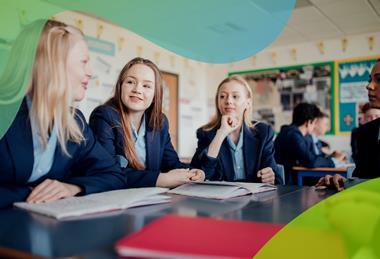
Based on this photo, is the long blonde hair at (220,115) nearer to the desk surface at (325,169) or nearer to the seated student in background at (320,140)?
the desk surface at (325,169)

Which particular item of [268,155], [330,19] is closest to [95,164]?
[268,155]

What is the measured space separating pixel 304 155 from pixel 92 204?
2.03 m

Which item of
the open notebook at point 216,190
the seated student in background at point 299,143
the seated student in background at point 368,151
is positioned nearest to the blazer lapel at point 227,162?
the open notebook at point 216,190

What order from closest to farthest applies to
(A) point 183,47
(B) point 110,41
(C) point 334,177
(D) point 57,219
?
(D) point 57,219, (A) point 183,47, (C) point 334,177, (B) point 110,41

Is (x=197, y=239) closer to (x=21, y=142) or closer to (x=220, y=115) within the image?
(x=21, y=142)

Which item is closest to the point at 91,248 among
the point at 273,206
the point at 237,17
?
the point at 273,206

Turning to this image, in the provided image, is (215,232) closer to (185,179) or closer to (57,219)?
(57,219)

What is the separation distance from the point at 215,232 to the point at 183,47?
0.37 m

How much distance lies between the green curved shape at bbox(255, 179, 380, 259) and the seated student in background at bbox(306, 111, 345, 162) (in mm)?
2025

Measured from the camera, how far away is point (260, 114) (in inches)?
64.5

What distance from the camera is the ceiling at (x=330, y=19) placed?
0.93m

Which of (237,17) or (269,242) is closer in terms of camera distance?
(269,242)

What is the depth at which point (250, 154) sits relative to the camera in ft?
4.19

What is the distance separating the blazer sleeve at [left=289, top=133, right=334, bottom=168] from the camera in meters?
2.39
